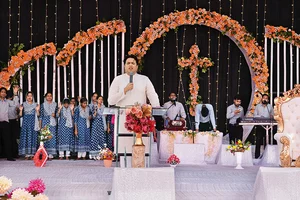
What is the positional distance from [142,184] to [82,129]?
590 cm

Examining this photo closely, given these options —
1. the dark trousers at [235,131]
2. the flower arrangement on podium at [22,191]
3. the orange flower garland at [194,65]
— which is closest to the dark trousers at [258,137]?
the dark trousers at [235,131]

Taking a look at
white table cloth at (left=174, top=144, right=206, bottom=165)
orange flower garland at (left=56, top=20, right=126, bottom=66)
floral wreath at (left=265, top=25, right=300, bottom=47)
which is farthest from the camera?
floral wreath at (left=265, top=25, right=300, bottom=47)

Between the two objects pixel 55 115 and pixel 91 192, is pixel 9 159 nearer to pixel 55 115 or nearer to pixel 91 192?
pixel 55 115

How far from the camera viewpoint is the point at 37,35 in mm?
12117

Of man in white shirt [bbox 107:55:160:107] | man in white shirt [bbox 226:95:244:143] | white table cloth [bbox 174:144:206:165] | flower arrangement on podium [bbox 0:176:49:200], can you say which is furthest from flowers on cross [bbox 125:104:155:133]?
man in white shirt [bbox 226:95:244:143]

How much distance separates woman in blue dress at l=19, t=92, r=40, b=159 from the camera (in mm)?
10742

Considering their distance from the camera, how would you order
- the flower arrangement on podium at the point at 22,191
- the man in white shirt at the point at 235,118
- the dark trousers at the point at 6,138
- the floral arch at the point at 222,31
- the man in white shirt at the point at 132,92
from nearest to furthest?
the flower arrangement on podium at the point at 22,191 < the man in white shirt at the point at 132,92 < the dark trousers at the point at 6,138 < the man in white shirt at the point at 235,118 < the floral arch at the point at 222,31

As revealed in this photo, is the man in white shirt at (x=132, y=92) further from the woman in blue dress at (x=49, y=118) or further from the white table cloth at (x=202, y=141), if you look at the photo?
the woman in blue dress at (x=49, y=118)

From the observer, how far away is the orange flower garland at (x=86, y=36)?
11633 millimetres

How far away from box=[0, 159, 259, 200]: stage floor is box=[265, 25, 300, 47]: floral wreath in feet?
11.4

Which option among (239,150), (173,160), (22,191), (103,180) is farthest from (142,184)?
(239,150)

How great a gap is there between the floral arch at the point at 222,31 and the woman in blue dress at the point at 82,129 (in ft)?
5.09

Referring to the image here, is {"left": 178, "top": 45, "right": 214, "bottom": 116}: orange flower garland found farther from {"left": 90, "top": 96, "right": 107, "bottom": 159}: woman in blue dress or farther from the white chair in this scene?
the white chair

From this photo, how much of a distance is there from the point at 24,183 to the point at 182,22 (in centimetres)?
565
